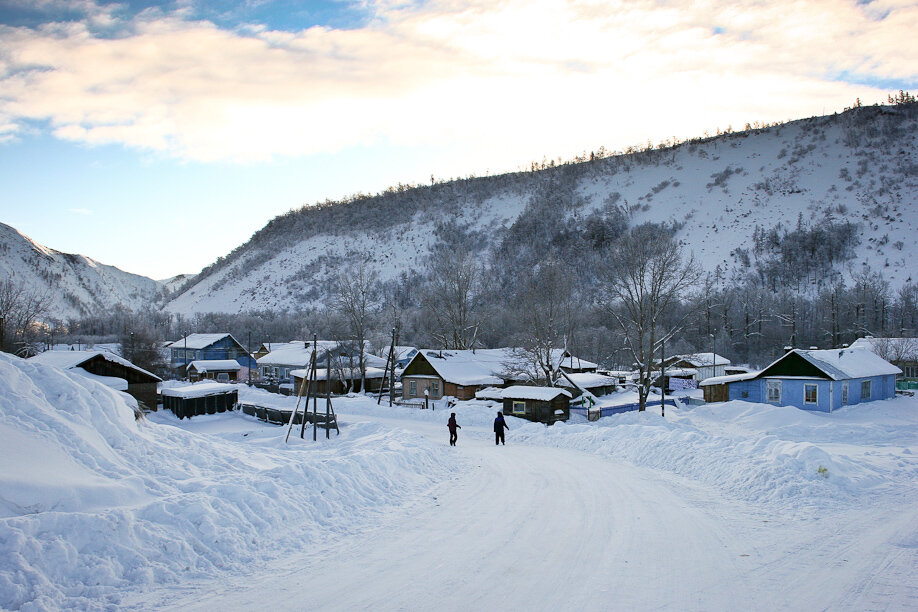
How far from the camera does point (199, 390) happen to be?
3750 centimetres

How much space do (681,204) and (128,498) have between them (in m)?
134

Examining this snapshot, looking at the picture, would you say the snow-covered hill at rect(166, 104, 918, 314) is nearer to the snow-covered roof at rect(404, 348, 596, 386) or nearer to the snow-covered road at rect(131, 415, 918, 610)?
the snow-covered roof at rect(404, 348, 596, 386)

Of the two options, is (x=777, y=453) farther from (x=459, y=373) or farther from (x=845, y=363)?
(x=459, y=373)

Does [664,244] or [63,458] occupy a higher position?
[664,244]

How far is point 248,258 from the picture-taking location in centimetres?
17912

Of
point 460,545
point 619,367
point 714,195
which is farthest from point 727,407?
point 714,195

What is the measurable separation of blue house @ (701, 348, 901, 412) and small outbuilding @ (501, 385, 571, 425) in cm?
1521

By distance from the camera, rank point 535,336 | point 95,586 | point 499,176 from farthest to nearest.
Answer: point 499,176 → point 535,336 → point 95,586

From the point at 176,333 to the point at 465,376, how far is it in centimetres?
9282

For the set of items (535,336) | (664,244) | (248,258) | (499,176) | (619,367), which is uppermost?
(499,176)

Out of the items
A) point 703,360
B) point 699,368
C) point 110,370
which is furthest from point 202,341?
point 703,360

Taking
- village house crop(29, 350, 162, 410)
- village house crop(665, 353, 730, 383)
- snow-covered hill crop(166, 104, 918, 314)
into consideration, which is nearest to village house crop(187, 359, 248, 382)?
village house crop(29, 350, 162, 410)

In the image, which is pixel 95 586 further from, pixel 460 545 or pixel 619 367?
pixel 619 367

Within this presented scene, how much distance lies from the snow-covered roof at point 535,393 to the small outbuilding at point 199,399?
2005cm
